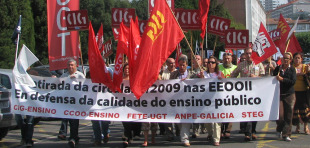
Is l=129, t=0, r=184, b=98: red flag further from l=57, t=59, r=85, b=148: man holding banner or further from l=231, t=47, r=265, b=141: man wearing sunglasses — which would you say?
l=231, t=47, r=265, b=141: man wearing sunglasses

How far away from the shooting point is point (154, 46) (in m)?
A: 8.11

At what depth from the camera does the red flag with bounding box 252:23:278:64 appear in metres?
9.38

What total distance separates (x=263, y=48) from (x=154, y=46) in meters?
2.74

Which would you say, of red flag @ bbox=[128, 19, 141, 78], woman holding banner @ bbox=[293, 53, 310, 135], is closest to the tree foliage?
woman holding banner @ bbox=[293, 53, 310, 135]

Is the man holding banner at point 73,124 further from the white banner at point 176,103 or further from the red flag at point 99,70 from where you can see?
the red flag at point 99,70

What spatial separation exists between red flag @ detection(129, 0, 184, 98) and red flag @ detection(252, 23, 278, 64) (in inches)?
80.2

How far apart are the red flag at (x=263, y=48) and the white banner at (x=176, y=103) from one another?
3.11 feet

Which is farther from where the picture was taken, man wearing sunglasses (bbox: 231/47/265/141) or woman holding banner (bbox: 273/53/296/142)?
man wearing sunglasses (bbox: 231/47/265/141)

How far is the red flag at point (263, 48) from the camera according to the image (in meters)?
9.38

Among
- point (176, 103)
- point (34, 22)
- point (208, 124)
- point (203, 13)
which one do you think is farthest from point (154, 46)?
point (34, 22)

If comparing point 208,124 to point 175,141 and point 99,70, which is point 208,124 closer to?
point 175,141

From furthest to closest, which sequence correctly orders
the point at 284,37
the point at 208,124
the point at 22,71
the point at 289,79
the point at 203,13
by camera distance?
the point at 284,37
the point at 203,13
the point at 208,124
the point at 289,79
the point at 22,71

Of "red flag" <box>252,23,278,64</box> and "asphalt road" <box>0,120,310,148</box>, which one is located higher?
"red flag" <box>252,23,278,64</box>

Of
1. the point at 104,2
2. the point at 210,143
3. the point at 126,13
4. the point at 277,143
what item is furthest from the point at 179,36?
the point at 104,2
